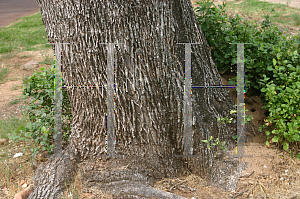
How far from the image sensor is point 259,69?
10.4ft

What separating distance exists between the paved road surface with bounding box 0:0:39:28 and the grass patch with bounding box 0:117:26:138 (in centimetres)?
1061

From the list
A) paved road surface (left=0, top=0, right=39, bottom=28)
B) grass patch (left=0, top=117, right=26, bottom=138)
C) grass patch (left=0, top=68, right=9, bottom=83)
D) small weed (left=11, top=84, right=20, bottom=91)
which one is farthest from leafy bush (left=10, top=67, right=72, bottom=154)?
paved road surface (left=0, top=0, right=39, bottom=28)

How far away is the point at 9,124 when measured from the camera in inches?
157

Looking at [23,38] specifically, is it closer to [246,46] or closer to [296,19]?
[246,46]

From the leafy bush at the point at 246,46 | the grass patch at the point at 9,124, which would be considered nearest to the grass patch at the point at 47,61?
the grass patch at the point at 9,124

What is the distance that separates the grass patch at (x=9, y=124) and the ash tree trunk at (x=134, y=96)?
1.15 meters

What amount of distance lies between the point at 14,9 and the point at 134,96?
57.7 ft

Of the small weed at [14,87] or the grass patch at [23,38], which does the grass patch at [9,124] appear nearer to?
the small weed at [14,87]

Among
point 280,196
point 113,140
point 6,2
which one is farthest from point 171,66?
point 6,2

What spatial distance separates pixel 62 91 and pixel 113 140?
95 centimetres

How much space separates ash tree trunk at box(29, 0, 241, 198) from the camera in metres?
2.42

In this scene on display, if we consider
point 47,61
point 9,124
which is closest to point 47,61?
point 47,61

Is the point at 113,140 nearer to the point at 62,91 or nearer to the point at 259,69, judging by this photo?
the point at 62,91

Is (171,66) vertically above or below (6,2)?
below
